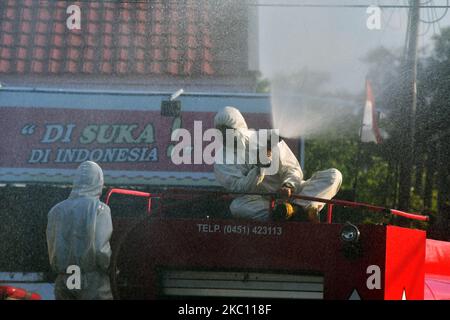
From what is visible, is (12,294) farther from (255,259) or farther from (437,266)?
(437,266)

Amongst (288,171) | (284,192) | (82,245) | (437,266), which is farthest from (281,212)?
(437,266)

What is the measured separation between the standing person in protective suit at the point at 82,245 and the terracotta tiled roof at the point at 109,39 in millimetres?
6101

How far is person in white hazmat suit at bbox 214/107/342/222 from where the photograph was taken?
227 inches

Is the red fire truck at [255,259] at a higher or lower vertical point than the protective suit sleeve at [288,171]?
lower

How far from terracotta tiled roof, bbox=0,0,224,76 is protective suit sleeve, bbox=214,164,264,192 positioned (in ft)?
18.4

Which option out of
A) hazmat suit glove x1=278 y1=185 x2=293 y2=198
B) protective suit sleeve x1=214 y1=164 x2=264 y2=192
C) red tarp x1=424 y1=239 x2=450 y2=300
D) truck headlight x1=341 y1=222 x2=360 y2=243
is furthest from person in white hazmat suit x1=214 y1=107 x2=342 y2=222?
red tarp x1=424 y1=239 x2=450 y2=300

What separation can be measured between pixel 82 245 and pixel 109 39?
6782 millimetres

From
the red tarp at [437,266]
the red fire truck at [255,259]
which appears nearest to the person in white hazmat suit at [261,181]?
the red fire truck at [255,259]

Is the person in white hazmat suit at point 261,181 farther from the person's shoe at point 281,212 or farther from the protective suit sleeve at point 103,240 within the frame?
the protective suit sleeve at point 103,240

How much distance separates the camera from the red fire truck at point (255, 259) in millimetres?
5180

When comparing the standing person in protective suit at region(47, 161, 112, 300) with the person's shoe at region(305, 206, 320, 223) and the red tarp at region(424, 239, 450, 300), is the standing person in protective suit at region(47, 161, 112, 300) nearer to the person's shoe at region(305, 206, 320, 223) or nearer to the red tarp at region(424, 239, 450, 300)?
the person's shoe at region(305, 206, 320, 223)

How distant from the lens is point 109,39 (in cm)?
1188

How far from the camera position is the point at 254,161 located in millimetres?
5805
